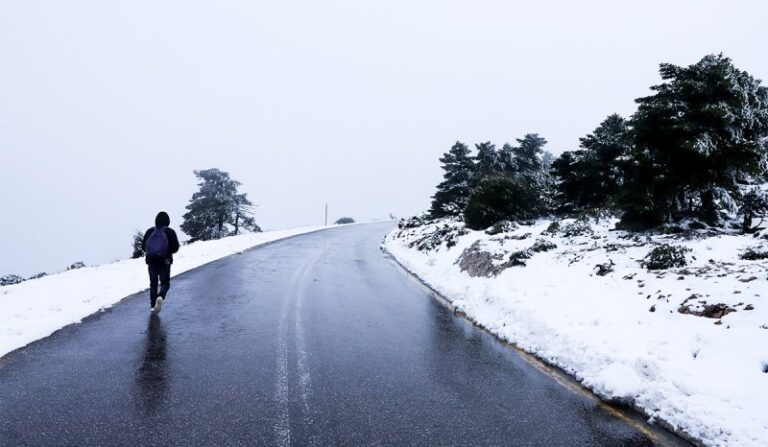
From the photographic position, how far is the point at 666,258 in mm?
9180

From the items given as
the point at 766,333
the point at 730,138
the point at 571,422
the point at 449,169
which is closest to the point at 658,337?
the point at 766,333

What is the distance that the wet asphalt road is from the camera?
4199 mm

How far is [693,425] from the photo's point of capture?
439 cm

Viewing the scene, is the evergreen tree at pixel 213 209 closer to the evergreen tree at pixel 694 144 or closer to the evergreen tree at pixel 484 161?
the evergreen tree at pixel 484 161

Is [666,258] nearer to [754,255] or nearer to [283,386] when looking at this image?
[754,255]

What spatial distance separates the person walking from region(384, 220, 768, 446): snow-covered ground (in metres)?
6.38

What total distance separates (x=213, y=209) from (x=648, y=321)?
43326 mm

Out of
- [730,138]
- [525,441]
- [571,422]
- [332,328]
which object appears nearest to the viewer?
[525,441]

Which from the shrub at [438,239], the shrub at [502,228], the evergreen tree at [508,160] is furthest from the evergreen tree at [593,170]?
the evergreen tree at [508,160]

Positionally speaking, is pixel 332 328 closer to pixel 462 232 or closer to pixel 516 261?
pixel 516 261

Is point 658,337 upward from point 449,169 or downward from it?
downward

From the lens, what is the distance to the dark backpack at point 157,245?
8.92 m

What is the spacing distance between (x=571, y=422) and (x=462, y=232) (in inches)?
591

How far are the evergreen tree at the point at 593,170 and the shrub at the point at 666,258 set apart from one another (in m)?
8.47
